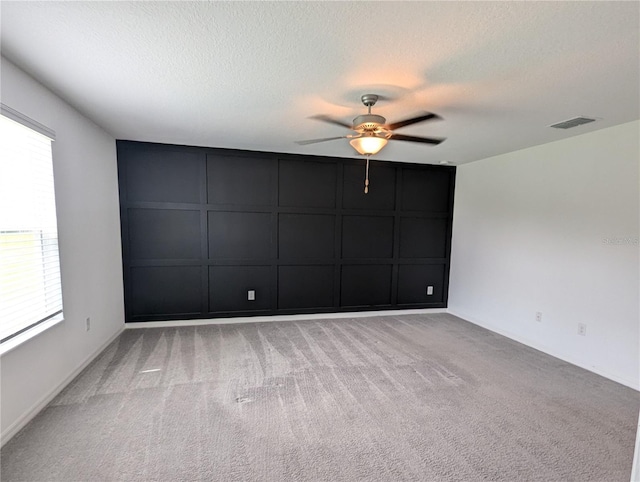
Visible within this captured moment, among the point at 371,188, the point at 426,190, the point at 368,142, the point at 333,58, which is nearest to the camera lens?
the point at 333,58

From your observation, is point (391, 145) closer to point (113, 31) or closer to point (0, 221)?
point (113, 31)

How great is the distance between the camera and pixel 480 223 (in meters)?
4.44

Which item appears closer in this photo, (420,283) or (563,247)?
(563,247)

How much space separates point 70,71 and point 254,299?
125 inches

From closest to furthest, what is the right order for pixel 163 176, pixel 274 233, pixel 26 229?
pixel 26 229
pixel 163 176
pixel 274 233

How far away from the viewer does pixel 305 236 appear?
448cm

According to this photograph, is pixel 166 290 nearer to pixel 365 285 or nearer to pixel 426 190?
pixel 365 285

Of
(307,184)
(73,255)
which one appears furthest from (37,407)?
(307,184)

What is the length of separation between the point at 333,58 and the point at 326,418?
2410mm

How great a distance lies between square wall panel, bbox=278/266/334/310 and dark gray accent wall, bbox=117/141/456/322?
0.02 metres

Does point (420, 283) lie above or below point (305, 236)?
below

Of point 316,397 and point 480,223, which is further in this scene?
point 480,223

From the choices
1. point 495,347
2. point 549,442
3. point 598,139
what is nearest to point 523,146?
point 598,139

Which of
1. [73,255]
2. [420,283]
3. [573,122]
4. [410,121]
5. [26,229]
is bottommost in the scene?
[420,283]
